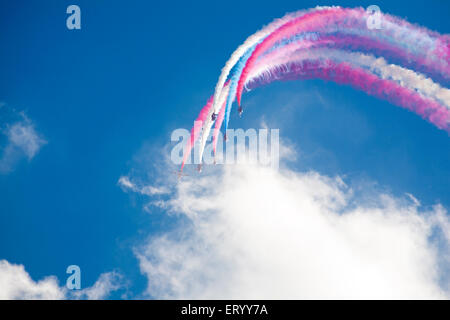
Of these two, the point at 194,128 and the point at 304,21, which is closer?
the point at 304,21

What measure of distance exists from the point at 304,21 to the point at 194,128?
11.7 m

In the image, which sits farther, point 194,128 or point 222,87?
point 194,128
